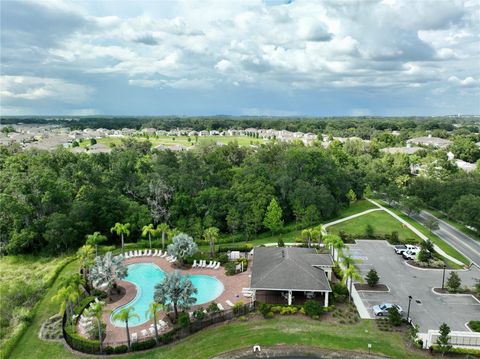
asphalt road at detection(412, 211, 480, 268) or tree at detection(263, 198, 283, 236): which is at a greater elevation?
tree at detection(263, 198, 283, 236)

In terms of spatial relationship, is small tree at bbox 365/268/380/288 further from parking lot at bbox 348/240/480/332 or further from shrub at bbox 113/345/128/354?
shrub at bbox 113/345/128/354

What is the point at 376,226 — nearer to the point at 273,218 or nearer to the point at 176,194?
the point at 273,218

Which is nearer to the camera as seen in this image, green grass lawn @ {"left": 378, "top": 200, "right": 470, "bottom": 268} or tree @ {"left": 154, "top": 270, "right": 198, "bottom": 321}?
tree @ {"left": 154, "top": 270, "right": 198, "bottom": 321}

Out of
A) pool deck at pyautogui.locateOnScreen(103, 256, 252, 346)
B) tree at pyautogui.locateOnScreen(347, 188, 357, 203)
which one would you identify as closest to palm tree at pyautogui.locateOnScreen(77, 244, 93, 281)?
pool deck at pyautogui.locateOnScreen(103, 256, 252, 346)

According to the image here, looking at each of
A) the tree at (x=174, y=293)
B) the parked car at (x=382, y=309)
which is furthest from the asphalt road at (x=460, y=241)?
the tree at (x=174, y=293)

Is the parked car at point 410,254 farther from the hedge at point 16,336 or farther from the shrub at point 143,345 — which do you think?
the hedge at point 16,336

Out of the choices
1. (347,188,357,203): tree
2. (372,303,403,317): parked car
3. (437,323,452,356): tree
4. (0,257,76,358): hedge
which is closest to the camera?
(437,323,452,356): tree

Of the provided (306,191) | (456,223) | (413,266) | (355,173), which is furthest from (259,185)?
(456,223)
